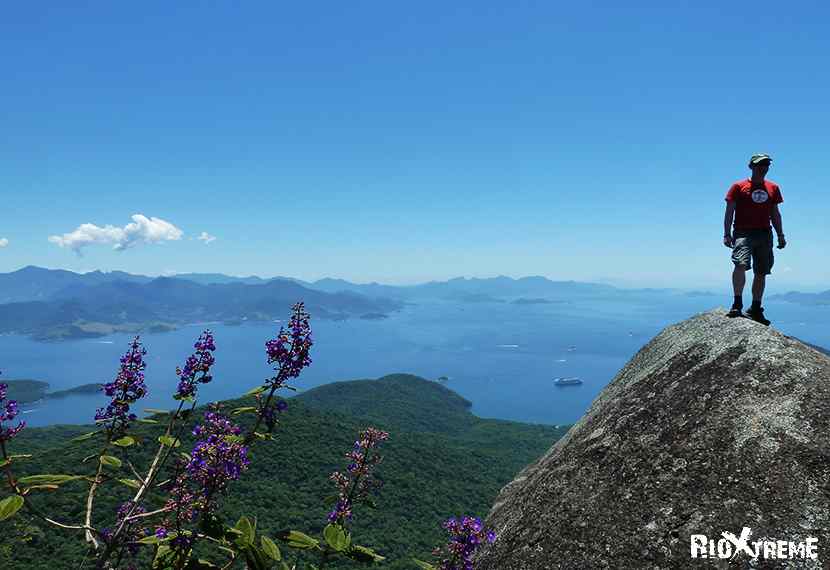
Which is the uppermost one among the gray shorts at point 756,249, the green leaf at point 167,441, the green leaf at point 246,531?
the gray shorts at point 756,249

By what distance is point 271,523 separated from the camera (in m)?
67.9

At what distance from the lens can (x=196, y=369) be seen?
12.1 ft

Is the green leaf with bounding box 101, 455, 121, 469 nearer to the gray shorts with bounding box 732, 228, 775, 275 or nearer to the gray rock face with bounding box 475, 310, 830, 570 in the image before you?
the gray rock face with bounding box 475, 310, 830, 570

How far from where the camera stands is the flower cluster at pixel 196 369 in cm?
359

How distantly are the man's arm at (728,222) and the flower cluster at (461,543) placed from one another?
7.97m

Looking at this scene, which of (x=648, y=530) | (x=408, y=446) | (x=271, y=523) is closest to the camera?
(x=648, y=530)

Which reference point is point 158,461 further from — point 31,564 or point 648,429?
point 31,564

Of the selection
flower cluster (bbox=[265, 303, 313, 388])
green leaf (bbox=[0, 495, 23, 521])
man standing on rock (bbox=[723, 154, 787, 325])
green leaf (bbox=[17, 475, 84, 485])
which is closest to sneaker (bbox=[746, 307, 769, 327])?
man standing on rock (bbox=[723, 154, 787, 325])

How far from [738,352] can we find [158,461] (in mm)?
7145

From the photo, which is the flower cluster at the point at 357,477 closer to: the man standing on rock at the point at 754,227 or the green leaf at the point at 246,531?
the green leaf at the point at 246,531

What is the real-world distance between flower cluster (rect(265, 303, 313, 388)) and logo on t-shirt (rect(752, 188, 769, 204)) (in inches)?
336

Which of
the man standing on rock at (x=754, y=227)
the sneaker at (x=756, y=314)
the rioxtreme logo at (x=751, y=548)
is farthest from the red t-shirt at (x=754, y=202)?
the rioxtreme logo at (x=751, y=548)

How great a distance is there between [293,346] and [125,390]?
1.41 meters

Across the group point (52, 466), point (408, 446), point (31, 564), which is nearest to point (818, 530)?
point (31, 564)
